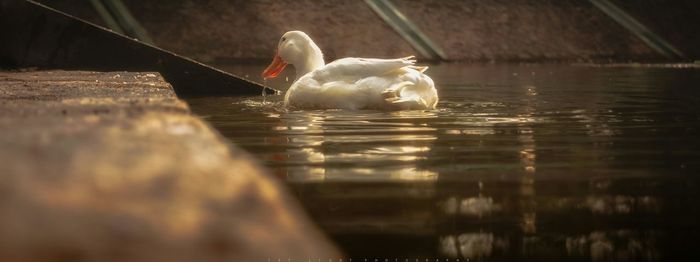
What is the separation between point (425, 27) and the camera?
17.2m

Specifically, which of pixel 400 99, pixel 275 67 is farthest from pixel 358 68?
pixel 275 67

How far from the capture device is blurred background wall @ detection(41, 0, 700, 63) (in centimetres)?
1590

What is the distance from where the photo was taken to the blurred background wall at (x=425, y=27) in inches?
626

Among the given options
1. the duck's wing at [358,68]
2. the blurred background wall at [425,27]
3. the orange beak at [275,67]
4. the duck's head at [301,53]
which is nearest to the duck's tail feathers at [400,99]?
the duck's wing at [358,68]

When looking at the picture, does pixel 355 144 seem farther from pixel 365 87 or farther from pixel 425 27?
pixel 425 27

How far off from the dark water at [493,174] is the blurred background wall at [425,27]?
8487mm

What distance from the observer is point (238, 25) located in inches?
641

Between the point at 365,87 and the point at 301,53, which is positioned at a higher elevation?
the point at 301,53

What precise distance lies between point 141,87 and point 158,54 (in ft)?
13.4

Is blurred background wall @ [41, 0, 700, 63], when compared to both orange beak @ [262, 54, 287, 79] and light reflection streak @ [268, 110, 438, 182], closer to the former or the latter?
orange beak @ [262, 54, 287, 79]

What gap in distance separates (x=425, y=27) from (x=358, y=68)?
10686 mm

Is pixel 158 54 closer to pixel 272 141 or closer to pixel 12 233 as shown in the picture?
pixel 272 141

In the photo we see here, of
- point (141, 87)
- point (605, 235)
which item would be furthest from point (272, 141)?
point (605, 235)

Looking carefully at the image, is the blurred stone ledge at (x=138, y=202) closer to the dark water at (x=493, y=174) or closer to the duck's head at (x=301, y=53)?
the dark water at (x=493, y=174)
